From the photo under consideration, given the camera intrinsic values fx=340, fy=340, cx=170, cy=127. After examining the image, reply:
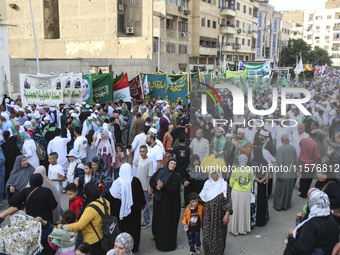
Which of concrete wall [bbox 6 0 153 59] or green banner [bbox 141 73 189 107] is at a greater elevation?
concrete wall [bbox 6 0 153 59]

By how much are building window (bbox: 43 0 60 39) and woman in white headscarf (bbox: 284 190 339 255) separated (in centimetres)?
3396

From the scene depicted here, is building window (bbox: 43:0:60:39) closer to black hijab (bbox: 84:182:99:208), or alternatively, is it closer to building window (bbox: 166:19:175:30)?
building window (bbox: 166:19:175:30)

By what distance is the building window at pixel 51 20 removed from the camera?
33.1 metres

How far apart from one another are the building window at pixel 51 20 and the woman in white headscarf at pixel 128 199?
105 ft

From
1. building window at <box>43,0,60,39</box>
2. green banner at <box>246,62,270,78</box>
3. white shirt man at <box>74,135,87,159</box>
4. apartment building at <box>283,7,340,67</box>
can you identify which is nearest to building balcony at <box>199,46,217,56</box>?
green banner at <box>246,62,270,78</box>

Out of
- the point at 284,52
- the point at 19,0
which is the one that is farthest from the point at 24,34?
the point at 284,52

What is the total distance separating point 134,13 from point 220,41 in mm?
16009

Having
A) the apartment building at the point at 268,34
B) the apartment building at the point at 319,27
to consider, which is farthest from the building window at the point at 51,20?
the apartment building at the point at 319,27

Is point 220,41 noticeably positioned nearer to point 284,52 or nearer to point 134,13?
point 134,13

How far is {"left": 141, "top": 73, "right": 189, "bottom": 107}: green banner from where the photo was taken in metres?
15.6

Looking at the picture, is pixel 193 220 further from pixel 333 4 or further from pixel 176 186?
pixel 333 4

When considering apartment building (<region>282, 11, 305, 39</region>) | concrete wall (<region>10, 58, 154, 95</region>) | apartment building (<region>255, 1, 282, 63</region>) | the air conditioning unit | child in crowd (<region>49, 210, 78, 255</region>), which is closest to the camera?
child in crowd (<region>49, 210, 78, 255</region>)

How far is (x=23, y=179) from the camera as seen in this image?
5.59 m

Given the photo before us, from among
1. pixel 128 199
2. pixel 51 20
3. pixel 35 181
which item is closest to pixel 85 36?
pixel 51 20
